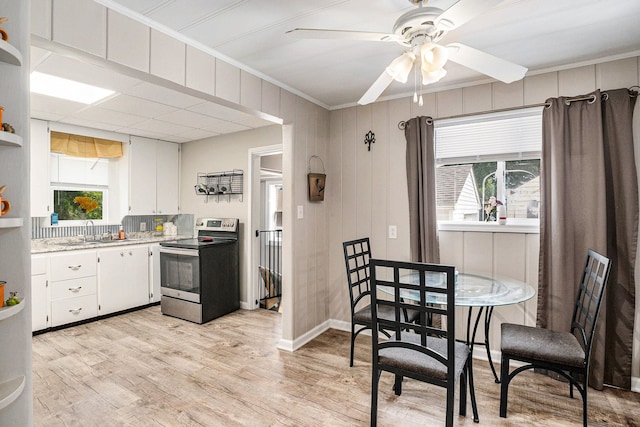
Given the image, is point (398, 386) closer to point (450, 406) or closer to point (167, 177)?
point (450, 406)

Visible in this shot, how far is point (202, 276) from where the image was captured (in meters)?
3.89

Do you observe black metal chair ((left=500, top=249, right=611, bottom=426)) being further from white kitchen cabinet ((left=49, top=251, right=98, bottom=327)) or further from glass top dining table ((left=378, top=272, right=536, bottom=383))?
white kitchen cabinet ((left=49, top=251, right=98, bottom=327))

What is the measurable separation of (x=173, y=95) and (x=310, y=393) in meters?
2.76

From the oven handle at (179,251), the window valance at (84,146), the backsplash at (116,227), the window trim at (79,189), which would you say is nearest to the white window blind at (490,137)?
the oven handle at (179,251)

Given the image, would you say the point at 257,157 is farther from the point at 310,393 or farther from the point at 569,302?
the point at 569,302

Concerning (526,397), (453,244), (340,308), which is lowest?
(526,397)

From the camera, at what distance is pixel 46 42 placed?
1583 mm

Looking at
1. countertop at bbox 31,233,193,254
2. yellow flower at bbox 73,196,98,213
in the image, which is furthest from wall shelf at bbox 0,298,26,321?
yellow flower at bbox 73,196,98,213

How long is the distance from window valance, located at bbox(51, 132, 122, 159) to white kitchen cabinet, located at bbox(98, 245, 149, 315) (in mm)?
1316

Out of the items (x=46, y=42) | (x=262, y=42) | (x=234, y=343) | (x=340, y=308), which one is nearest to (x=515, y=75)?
(x=262, y=42)

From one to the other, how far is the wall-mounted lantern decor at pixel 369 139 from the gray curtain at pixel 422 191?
0.40m

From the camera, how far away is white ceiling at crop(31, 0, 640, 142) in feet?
6.10

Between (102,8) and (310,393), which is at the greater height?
(102,8)

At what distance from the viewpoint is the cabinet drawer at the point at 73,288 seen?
3.67m
